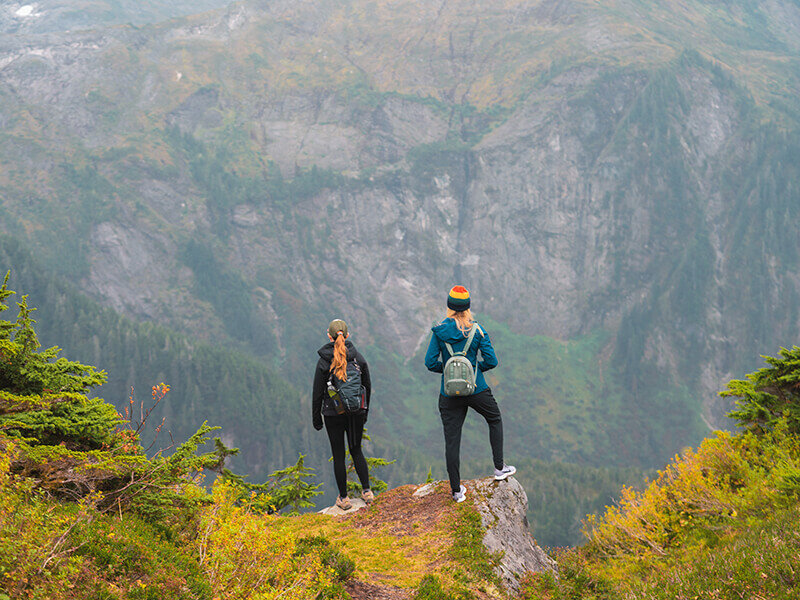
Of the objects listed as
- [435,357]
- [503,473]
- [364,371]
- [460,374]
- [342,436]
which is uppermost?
[435,357]

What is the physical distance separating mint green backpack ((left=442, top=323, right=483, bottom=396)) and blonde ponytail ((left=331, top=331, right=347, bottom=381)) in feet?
5.88

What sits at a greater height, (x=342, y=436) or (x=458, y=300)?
(x=458, y=300)

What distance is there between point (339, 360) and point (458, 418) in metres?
2.30

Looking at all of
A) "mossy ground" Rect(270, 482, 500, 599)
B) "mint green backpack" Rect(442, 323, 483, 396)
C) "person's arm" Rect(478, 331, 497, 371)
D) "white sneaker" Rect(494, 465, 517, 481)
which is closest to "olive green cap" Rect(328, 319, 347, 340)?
"mint green backpack" Rect(442, 323, 483, 396)

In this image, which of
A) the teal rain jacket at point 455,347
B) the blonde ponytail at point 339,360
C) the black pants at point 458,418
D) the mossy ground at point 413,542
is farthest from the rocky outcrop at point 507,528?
the blonde ponytail at point 339,360

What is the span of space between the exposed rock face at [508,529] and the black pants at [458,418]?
0.55 meters

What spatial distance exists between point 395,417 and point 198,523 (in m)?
194

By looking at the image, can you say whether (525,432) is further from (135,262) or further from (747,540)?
(747,540)

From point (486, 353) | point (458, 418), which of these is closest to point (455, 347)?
point (486, 353)

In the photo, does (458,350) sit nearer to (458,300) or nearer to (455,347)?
(455,347)

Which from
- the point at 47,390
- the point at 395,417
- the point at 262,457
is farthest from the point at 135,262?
the point at 47,390

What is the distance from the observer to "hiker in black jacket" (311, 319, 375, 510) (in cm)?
982

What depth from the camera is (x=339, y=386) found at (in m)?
9.84

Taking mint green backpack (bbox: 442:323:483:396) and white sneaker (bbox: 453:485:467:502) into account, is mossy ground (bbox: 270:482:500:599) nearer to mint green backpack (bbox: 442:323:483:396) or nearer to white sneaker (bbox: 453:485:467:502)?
white sneaker (bbox: 453:485:467:502)
